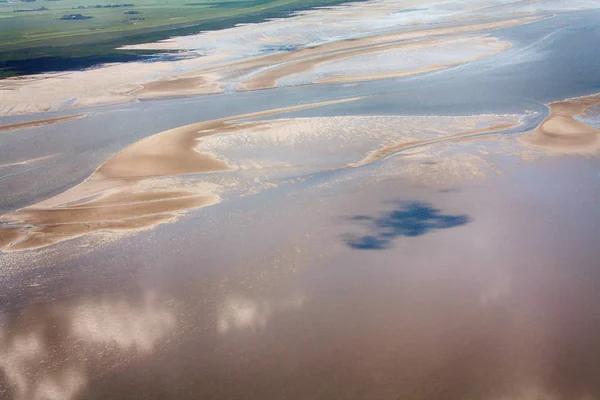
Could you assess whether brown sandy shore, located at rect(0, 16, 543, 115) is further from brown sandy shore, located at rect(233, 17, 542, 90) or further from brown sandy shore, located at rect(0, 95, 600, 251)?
brown sandy shore, located at rect(0, 95, 600, 251)

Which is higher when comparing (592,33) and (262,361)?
(592,33)

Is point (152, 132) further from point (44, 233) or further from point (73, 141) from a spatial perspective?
point (44, 233)

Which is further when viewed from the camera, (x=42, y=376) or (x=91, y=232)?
(x=91, y=232)

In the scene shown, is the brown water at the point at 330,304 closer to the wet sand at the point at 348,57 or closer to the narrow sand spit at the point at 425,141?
the narrow sand spit at the point at 425,141

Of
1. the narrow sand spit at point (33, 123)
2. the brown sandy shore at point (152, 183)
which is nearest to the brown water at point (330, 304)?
the brown sandy shore at point (152, 183)

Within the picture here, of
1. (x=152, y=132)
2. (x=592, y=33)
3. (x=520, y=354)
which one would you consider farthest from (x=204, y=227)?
(x=592, y=33)

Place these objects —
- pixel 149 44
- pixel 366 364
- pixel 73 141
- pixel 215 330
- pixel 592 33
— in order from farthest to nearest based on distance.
A: pixel 149 44 < pixel 592 33 < pixel 73 141 < pixel 215 330 < pixel 366 364

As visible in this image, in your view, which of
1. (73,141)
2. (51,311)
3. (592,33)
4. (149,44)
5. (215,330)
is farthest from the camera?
(149,44)
